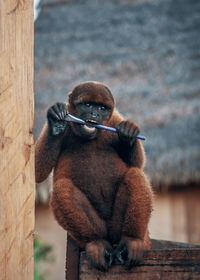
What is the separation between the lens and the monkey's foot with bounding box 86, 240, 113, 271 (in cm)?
314

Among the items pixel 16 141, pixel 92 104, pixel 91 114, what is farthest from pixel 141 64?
pixel 16 141

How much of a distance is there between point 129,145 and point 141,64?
10.1 meters

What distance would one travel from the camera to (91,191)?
14.1 feet

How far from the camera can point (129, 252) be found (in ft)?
10.9

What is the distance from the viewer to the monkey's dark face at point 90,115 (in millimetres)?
4398

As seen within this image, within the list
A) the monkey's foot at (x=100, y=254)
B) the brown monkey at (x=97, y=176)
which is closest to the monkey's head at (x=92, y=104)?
the brown monkey at (x=97, y=176)

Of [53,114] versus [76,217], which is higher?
[53,114]

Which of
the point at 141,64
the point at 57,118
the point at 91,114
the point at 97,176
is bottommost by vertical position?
the point at 97,176

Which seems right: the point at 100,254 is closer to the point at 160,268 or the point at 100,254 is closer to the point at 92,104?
the point at 160,268

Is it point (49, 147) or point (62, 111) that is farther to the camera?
point (49, 147)

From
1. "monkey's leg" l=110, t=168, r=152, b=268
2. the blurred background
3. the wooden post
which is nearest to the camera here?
the wooden post

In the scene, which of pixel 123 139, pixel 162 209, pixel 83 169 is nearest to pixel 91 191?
pixel 83 169

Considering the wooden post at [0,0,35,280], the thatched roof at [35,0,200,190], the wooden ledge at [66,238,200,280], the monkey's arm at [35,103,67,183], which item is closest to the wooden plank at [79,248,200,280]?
the wooden ledge at [66,238,200,280]

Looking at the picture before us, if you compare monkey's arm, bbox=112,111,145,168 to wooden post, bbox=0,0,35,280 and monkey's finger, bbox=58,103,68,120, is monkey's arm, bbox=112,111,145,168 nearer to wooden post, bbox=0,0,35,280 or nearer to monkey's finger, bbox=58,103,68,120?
monkey's finger, bbox=58,103,68,120
